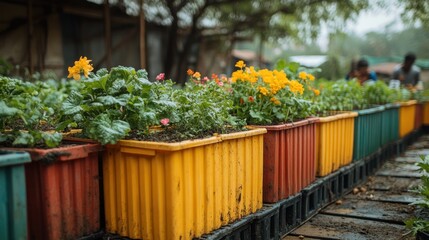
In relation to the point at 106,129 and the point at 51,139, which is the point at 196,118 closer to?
the point at 106,129

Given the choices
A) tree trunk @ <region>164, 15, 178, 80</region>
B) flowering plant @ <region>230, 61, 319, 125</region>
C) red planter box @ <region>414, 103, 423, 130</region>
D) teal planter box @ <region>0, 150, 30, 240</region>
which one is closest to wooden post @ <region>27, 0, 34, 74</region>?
tree trunk @ <region>164, 15, 178, 80</region>

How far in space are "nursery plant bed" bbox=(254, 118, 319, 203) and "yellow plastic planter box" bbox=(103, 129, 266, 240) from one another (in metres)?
0.62

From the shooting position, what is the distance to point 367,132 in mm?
6848

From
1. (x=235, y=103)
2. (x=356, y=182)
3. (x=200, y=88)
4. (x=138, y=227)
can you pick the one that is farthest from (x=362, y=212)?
(x=138, y=227)

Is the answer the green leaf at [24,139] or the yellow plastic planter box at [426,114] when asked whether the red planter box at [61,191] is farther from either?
the yellow plastic planter box at [426,114]

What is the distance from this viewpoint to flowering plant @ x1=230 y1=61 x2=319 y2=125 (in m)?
4.08

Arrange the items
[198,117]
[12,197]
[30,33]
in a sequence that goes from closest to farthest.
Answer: [12,197]
[198,117]
[30,33]

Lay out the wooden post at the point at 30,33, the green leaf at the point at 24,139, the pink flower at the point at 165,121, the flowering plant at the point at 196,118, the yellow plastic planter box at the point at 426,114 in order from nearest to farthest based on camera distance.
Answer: the green leaf at the point at 24,139 < the pink flower at the point at 165,121 < the flowering plant at the point at 196,118 < the wooden post at the point at 30,33 < the yellow plastic planter box at the point at 426,114

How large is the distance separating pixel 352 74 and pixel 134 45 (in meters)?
7.01

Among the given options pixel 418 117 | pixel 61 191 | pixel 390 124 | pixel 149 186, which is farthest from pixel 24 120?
pixel 418 117

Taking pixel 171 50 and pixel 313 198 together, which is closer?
pixel 313 198

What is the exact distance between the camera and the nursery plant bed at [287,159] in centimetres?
398

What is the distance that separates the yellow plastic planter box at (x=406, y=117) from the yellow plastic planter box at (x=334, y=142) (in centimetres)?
392

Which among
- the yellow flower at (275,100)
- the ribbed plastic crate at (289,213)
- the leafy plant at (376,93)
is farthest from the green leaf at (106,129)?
the leafy plant at (376,93)
